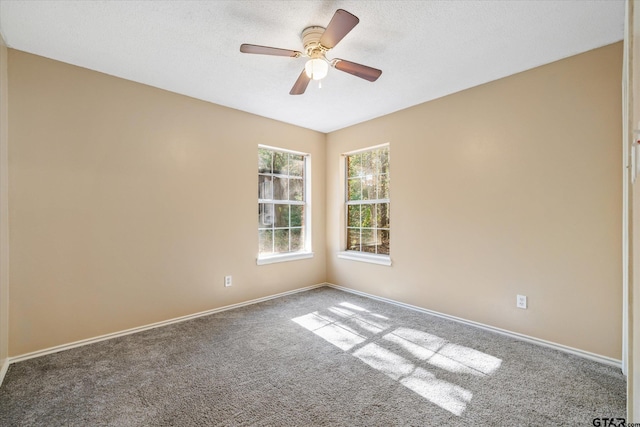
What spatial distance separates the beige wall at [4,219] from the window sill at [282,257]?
7.60 ft

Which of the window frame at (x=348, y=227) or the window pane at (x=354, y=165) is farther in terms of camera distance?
the window pane at (x=354, y=165)

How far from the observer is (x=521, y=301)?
272cm

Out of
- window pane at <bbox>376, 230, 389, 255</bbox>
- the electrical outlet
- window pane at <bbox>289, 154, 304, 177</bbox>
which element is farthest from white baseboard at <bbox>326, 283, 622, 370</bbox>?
window pane at <bbox>289, 154, 304, 177</bbox>

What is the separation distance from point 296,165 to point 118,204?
8.02 ft

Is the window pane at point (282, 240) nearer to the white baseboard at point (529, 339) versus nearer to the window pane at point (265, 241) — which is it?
the window pane at point (265, 241)

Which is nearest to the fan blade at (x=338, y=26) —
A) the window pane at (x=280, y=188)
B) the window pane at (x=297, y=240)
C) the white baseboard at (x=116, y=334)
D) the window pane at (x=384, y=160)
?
the window pane at (x=384, y=160)

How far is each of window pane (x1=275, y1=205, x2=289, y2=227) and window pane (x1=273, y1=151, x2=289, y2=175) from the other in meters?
0.52

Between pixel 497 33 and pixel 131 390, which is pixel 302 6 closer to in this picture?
pixel 497 33

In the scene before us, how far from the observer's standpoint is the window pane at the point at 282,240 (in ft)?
14.0

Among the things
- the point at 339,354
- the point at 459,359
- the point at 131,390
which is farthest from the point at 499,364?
the point at 131,390

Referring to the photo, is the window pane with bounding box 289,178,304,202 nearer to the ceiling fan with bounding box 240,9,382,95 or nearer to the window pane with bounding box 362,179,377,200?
the window pane with bounding box 362,179,377,200

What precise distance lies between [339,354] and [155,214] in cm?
235

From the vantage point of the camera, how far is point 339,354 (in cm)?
245

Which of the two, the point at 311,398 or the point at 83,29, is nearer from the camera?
the point at 311,398
